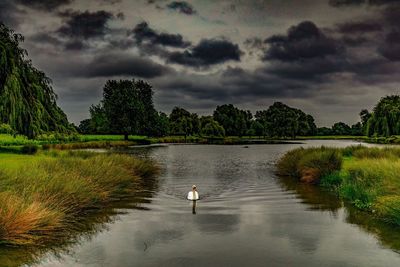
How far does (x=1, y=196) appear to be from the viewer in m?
10.6

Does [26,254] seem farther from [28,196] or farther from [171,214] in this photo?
[171,214]

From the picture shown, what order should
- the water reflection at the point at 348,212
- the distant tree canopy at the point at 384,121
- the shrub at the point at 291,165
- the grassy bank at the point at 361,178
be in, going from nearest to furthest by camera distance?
the water reflection at the point at 348,212
the grassy bank at the point at 361,178
the shrub at the point at 291,165
the distant tree canopy at the point at 384,121

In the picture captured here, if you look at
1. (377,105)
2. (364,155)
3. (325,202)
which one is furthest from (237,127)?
(325,202)

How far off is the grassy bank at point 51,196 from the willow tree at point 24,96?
4.46 metres

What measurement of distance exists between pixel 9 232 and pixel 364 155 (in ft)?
82.1

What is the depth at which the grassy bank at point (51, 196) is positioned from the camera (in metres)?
10.0

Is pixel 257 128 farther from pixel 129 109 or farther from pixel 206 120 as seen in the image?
pixel 129 109

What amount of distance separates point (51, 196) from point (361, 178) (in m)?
12.3

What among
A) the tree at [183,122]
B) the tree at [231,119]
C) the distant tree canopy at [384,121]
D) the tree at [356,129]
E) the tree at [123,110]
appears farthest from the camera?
the tree at [356,129]

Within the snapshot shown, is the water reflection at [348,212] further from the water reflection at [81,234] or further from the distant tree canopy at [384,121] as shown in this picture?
the distant tree canopy at [384,121]

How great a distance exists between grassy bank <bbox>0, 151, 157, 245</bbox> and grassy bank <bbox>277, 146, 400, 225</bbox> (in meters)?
9.58

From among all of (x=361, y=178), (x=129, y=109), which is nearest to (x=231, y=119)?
(x=129, y=109)

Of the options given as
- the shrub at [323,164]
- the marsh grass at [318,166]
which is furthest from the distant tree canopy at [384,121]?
the shrub at [323,164]

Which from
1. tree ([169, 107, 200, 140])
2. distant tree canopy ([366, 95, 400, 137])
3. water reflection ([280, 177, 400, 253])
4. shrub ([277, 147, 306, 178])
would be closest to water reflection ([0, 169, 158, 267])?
water reflection ([280, 177, 400, 253])
